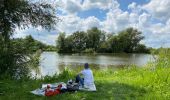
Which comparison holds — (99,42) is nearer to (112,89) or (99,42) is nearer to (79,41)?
(79,41)

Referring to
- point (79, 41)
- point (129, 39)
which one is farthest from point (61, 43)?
point (129, 39)

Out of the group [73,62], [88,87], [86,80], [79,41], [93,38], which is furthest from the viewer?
[93,38]

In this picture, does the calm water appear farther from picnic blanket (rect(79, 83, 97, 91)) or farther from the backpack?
the backpack

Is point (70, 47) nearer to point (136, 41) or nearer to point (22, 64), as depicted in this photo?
point (136, 41)

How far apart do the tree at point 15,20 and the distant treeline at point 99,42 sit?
61.3 m

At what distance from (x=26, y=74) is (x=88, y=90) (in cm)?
480

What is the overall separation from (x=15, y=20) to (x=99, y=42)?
65.6 m

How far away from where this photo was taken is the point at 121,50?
77562 mm

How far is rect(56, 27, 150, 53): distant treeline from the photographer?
254 feet

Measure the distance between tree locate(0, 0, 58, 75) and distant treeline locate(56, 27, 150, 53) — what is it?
201 ft

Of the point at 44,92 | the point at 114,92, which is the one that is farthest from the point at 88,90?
the point at 44,92

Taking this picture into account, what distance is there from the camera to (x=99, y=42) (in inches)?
3123

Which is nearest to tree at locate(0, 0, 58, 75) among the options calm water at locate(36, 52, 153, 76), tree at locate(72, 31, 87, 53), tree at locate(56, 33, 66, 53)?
calm water at locate(36, 52, 153, 76)

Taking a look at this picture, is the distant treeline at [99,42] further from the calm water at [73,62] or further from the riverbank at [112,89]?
the riverbank at [112,89]
